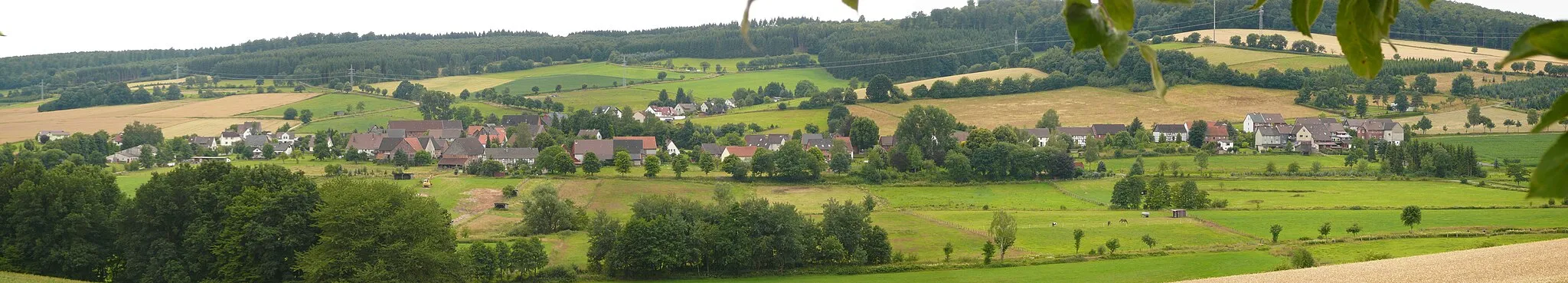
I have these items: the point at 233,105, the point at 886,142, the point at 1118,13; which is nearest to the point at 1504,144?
the point at 886,142

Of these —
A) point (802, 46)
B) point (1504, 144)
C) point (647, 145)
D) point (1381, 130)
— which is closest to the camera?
point (1504, 144)

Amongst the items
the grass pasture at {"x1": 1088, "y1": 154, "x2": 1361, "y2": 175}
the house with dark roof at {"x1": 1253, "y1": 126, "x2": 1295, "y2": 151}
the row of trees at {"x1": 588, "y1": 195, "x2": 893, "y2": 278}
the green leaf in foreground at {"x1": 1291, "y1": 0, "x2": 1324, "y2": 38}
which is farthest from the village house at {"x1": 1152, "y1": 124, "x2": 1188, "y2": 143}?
the green leaf in foreground at {"x1": 1291, "y1": 0, "x2": 1324, "y2": 38}

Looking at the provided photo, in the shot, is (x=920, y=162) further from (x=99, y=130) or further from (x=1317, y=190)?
(x=99, y=130)

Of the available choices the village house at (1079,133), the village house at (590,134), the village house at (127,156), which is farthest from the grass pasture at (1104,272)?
the village house at (127,156)

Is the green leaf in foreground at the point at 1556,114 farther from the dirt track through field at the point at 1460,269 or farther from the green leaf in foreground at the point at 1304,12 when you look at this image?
the dirt track through field at the point at 1460,269

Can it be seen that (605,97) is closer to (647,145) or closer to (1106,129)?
(647,145)

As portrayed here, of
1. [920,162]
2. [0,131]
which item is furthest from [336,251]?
[0,131]
